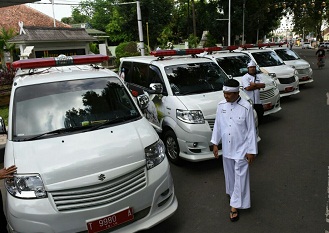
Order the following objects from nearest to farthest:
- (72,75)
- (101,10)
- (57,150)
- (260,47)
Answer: (57,150), (72,75), (260,47), (101,10)

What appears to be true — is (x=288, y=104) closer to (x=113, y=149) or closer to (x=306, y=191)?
(x=306, y=191)

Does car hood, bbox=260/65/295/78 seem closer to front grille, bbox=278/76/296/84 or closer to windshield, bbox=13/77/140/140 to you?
front grille, bbox=278/76/296/84

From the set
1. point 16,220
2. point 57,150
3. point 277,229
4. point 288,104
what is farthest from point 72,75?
point 288,104

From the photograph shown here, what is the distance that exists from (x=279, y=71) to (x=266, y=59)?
3.10 ft

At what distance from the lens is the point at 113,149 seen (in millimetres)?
3055

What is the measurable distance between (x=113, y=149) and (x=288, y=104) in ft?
27.1

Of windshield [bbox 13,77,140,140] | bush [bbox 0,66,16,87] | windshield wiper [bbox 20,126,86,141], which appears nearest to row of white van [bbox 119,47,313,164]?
windshield [bbox 13,77,140,140]

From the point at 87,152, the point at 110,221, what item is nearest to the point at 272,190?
the point at 110,221

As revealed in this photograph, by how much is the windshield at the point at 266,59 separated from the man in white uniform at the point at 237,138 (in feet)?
23.2

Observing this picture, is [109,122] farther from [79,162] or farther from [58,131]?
[79,162]

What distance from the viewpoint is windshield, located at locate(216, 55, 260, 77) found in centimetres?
847

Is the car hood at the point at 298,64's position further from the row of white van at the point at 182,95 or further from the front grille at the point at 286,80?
the row of white van at the point at 182,95

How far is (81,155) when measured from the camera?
9.66ft

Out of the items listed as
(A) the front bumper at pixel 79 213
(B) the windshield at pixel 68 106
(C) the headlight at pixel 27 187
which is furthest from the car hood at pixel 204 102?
(C) the headlight at pixel 27 187
